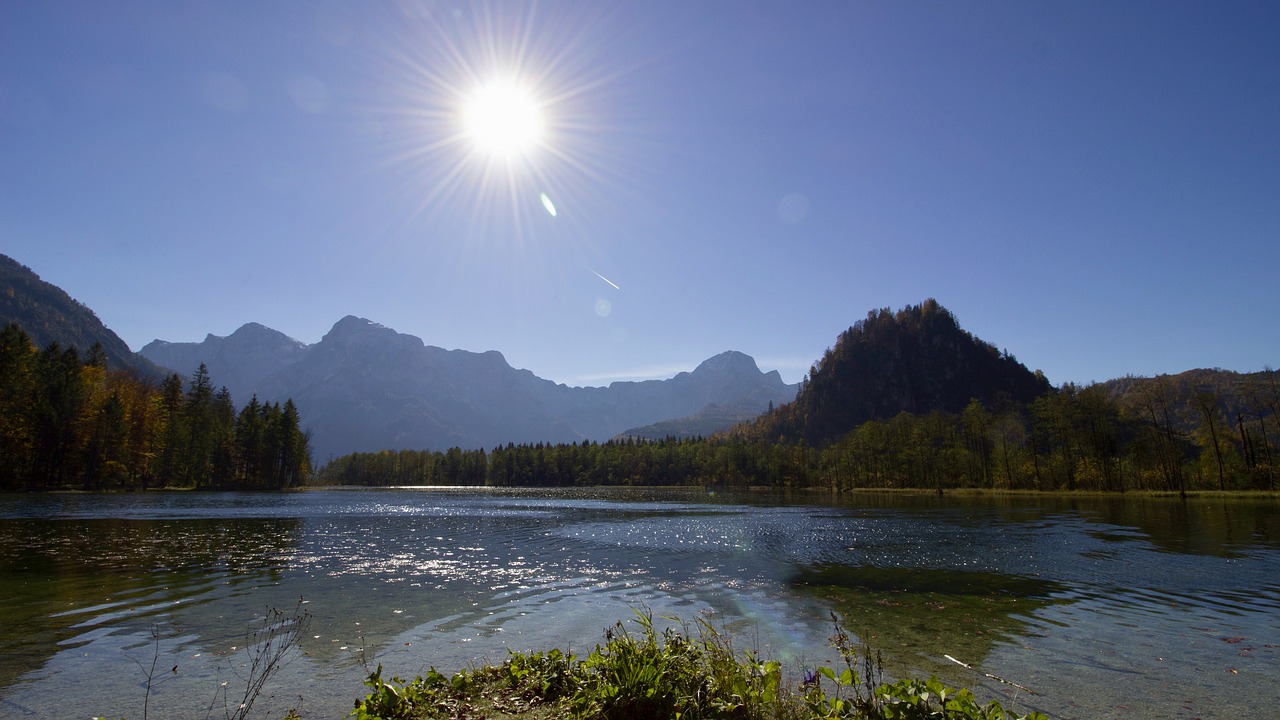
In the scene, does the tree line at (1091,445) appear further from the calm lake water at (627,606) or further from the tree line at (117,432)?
the tree line at (117,432)

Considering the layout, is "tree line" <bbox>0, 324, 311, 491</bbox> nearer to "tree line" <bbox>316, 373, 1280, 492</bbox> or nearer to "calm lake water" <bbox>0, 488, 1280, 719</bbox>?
"calm lake water" <bbox>0, 488, 1280, 719</bbox>

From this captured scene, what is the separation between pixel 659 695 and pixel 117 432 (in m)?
136

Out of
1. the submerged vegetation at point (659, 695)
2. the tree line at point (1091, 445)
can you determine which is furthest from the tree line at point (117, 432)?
the tree line at point (1091, 445)

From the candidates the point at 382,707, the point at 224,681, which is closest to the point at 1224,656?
the point at 382,707

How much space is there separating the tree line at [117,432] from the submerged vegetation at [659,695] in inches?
4591

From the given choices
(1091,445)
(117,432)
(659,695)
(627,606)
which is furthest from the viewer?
(1091,445)

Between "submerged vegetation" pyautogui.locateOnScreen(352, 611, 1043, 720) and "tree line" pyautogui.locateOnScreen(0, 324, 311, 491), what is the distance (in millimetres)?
116621

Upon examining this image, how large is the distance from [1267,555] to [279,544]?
199 feet

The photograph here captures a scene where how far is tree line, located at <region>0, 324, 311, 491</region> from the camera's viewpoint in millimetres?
90500

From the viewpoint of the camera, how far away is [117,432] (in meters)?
104

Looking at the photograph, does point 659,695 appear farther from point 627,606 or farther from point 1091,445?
point 1091,445

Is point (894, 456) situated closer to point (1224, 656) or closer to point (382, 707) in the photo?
point (1224, 656)

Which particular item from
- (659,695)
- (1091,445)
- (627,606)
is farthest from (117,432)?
(1091,445)

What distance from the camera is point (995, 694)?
38.1ft
